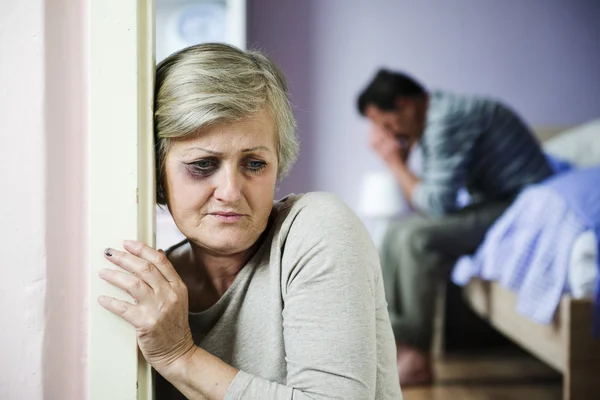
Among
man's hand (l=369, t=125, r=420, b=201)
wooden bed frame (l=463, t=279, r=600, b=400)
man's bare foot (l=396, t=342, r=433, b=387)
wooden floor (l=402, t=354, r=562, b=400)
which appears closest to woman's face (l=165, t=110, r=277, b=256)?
wooden bed frame (l=463, t=279, r=600, b=400)

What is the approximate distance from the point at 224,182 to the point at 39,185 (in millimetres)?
248

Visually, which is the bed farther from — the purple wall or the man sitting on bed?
the purple wall

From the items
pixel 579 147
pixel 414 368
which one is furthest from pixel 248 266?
pixel 579 147

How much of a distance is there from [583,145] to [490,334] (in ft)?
3.98

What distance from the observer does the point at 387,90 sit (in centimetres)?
341

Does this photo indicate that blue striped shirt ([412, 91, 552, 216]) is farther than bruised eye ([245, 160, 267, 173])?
Yes

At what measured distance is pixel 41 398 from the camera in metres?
0.75

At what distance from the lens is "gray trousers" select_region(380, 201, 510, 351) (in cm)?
283

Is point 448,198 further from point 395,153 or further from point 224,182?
point 224,182

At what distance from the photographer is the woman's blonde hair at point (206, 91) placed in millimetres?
788

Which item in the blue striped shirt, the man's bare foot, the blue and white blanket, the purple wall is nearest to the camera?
the blue and white blanket

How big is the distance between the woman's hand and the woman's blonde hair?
161 millimetres

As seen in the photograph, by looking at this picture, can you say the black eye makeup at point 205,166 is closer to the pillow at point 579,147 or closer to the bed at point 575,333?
the bed at point 575,333

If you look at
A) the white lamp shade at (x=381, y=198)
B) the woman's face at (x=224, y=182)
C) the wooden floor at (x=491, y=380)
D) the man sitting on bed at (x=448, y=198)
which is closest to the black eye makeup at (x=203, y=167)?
the woman's face at (x=224, y=182)
